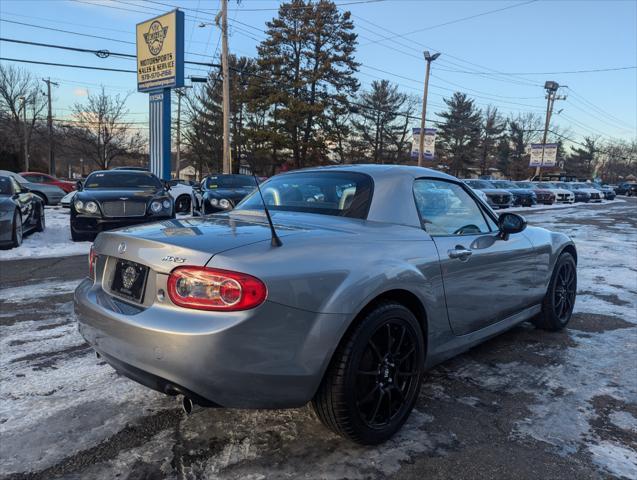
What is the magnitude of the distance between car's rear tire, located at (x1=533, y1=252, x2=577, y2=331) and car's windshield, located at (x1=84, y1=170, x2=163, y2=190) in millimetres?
8432

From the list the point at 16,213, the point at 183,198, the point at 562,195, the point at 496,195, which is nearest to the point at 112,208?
the point at 16,213

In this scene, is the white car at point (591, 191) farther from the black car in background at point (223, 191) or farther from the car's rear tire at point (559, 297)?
the car's rear tire at point (559, 297)

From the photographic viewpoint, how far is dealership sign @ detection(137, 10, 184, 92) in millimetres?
18250

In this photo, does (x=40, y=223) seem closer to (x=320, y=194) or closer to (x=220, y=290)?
(x=320, y=194)

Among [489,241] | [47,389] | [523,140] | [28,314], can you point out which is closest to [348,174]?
Result: [489,241]

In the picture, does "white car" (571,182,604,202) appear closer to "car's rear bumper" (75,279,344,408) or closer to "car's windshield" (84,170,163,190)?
"car's windshield" (84,170,163,190)

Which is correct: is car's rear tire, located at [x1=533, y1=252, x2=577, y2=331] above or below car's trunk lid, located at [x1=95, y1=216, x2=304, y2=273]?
below

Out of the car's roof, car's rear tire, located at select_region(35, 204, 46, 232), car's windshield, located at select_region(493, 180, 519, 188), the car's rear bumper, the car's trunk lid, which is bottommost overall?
car's rear tire, located at select_region(35, 204, 46, 232)

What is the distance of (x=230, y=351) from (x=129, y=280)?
78 centimetres

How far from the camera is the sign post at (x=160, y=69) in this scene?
60.0ft

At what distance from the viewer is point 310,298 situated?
2166 millimetres

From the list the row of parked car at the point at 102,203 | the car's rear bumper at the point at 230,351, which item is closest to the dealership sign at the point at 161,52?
the row of parked car at the point at 102,203

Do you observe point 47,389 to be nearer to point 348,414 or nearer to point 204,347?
point 204,347

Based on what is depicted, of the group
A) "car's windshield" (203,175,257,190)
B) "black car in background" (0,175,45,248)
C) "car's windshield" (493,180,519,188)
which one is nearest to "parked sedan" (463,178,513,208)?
"car's windshield" (493,180,519,188)
